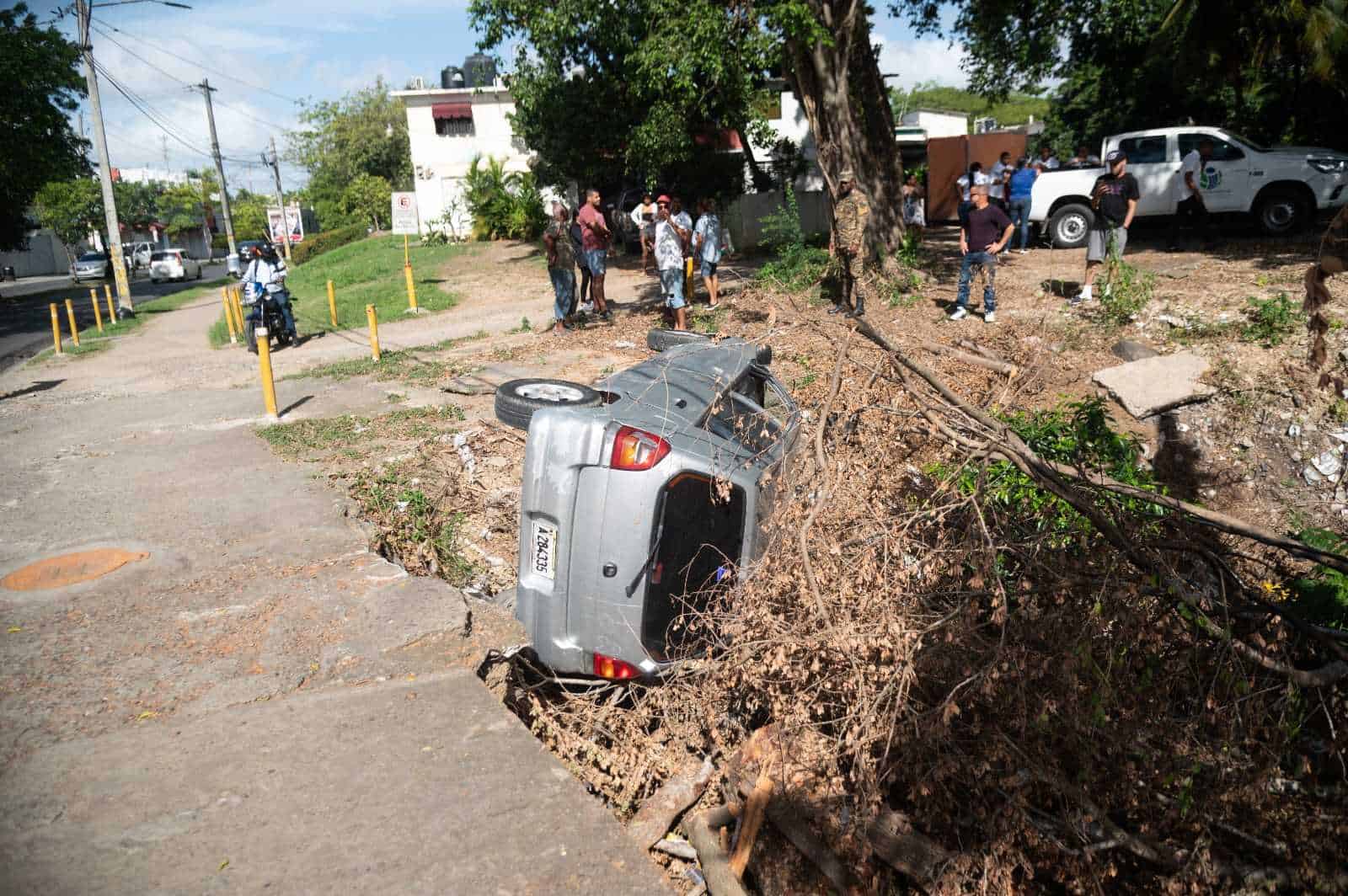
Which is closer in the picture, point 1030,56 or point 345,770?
point 345,770

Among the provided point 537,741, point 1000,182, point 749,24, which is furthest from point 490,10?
point 537,741

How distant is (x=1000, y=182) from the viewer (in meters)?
16.2

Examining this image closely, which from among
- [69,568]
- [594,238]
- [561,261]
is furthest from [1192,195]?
[69,568]

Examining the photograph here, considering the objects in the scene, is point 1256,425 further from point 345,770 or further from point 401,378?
point 401,378

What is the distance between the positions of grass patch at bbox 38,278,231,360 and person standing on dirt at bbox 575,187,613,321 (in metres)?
7.75

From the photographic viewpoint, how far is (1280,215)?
44.7 feet

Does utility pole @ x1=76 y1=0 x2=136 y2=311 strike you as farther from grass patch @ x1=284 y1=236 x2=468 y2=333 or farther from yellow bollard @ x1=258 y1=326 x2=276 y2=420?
yellow bollard @ x1=258 y1=326 x2=276 y2=420

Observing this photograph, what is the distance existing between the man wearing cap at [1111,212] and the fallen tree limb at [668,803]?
9.26 meters

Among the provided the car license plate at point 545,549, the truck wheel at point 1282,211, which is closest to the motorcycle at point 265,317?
the car license plate at point 545,549

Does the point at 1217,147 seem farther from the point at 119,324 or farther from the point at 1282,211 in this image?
the point at 119,324

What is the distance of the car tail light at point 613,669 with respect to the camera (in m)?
4.04

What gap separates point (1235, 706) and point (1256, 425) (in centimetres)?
610

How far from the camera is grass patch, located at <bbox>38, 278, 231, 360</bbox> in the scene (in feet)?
53.6

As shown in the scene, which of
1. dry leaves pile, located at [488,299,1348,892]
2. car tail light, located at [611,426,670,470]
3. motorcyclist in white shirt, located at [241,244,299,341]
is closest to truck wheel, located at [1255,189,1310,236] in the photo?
dry leaves pile, located at [488,299,1348,892]
